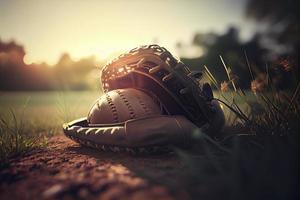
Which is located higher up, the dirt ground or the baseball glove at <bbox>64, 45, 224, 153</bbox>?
the baseball glove at <bbox>64, 45, 224, 153</bbox>

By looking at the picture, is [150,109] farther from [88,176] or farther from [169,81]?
[88,176]

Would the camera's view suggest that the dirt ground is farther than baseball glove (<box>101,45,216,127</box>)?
No

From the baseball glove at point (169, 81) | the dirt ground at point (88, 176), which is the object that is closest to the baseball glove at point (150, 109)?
the baseball glove at point (169, 81)

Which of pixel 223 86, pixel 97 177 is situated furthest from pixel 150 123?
pixel 223 86

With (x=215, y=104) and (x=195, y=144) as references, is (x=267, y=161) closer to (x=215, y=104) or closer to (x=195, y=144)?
(x=195, y=144)

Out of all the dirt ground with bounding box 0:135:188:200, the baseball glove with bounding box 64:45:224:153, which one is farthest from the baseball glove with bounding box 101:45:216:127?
the dirt ground with bounding box 0:135:188:200

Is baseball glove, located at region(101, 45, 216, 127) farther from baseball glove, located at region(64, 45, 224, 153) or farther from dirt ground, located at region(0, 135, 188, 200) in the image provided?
dirt ground, located at region(0, 135, 188, 200)

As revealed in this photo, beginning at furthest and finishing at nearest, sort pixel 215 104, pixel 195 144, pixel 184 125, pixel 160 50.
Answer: pixel 215 104 < pixel 160 50 < pixel 195 144 < pixel 184 125

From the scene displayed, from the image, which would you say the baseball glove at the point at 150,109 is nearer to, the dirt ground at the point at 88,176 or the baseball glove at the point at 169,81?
the baseball glove at the point at 169,81
